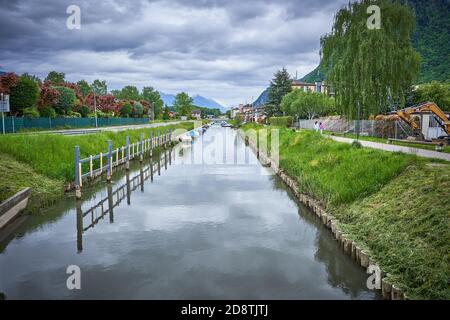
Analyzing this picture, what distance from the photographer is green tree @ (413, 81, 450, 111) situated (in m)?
44.2

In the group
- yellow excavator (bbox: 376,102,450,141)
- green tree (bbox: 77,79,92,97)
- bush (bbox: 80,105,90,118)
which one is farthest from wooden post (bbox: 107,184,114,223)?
green tree (bbox: 77,79,92,97)

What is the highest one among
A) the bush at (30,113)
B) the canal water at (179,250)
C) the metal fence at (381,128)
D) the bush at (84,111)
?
the bush at (84,111)

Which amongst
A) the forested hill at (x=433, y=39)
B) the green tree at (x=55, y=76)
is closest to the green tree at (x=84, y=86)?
the green tree at (x=55, y=76)

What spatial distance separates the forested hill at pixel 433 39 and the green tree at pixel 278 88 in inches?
252

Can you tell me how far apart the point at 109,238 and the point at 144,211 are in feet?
11.1

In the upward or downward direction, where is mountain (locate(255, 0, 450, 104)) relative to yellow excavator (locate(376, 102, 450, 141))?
upward

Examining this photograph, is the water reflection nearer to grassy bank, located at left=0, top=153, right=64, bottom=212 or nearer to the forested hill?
grassy bank, located at left=0, top=153, right=64, bottom=212

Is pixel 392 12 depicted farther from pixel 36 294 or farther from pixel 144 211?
pixel 36 294

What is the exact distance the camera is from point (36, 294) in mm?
7406

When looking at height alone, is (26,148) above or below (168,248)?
above

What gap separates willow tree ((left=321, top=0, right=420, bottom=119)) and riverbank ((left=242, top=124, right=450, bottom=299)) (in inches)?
467

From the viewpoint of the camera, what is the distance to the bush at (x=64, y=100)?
53312mm

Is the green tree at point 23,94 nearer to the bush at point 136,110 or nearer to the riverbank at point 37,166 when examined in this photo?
the riverbank at point 37,166
